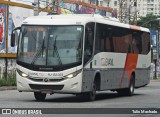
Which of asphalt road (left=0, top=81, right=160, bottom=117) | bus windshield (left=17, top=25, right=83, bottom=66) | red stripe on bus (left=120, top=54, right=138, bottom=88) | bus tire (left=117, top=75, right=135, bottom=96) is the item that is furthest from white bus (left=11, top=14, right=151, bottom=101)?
bus tire (left=117, top=75, right=135, bottom=96)

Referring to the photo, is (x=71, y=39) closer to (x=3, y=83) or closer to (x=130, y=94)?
(x=130, y=94)

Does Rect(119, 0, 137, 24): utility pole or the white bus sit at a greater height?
Rect(119, 0, 137, 24): utility pole

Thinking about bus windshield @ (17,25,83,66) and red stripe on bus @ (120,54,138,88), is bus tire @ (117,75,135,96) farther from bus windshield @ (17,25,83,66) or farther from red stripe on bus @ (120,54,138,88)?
bus windshield @ (17,25,83,66)

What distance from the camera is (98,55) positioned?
22672 millimetres

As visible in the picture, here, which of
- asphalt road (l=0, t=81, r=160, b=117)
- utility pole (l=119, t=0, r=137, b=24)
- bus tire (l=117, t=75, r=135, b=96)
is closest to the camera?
asphalt road (l=0, t=81, r=160, b=117)

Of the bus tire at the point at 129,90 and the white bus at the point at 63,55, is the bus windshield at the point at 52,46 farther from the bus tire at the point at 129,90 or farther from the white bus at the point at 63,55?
the bus tire at the point at 129,90

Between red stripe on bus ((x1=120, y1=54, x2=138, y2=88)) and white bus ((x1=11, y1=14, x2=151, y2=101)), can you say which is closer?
white bus ((x1=11, y1=14, x2=151, y2=101))

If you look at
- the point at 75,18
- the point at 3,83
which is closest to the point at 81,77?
the point at 75,18

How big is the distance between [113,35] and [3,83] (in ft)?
44.9

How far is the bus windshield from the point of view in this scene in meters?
21.0

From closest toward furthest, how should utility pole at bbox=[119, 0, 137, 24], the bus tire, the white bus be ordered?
1. the white bus
2. the bus tire
3. utility pole at bbox=[119, 0, 137, 24]

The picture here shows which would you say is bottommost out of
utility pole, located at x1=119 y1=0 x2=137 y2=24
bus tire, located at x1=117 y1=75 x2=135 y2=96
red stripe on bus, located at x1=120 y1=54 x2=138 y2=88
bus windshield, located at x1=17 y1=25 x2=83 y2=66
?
bus tire, located at x1=117 y1=75 x2=135 y2=96

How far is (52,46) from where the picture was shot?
21.1 m

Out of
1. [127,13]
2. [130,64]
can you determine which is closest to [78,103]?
[130,64]
